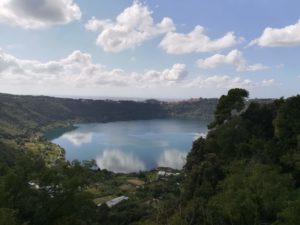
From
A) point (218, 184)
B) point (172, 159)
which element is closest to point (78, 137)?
point (172, 159)

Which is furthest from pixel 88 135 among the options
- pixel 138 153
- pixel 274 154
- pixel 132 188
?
pixel 274 154

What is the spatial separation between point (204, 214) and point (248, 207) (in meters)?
5.61

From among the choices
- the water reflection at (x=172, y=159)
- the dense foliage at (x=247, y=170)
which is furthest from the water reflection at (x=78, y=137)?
the dense foliage at (x=247, y=170)

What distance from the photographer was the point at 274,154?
114 ft

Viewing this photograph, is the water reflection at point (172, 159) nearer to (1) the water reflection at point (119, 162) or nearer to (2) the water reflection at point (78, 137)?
(1) the water reflection at point (119, 162)

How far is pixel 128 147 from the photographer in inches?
5664

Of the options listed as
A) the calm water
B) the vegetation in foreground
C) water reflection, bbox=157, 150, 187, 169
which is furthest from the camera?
the calm water

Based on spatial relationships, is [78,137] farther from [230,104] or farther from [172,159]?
[230,104]

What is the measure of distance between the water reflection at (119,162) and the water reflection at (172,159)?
23.4 ft

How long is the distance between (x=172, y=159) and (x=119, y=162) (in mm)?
17786

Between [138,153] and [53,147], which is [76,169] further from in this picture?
[53,147]

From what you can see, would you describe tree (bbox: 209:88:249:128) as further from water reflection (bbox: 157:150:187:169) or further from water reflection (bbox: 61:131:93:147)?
water reflection (bbox: 61:131:93:147)

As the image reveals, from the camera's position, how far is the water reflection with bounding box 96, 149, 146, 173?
362 feet

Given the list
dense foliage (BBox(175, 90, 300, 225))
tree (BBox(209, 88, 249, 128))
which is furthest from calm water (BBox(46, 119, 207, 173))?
dense foliage (BBox(175, 90, 300, 225))
